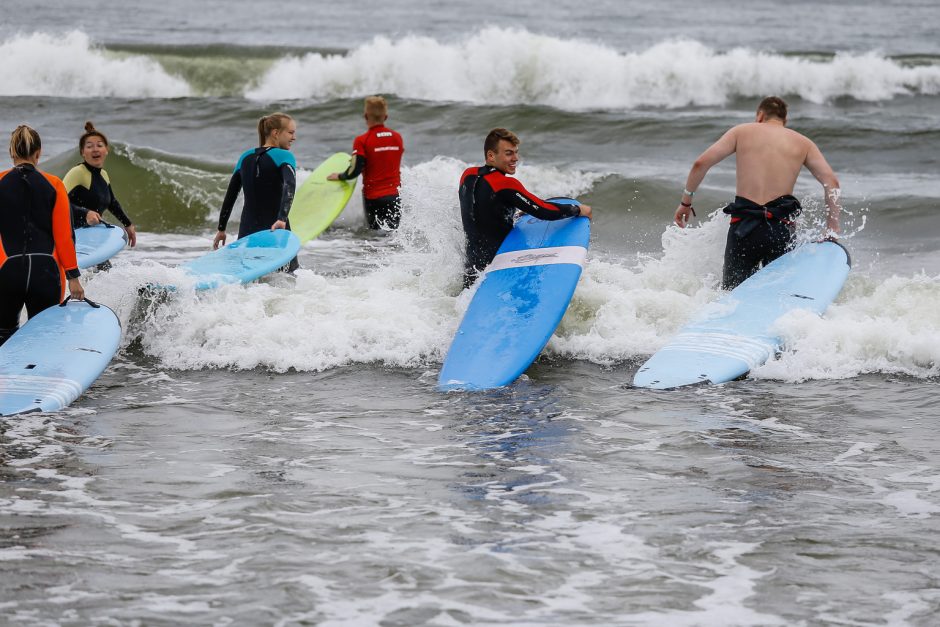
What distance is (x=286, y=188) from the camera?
802 cm

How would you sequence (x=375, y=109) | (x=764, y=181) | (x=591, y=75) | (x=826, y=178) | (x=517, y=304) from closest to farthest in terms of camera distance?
(x=517, y=304)
(x=826, y=178)
(x=764, y=181)
(x=375, y=109)
(x=591, y=75)

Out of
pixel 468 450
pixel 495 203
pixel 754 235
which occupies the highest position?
pixel 495 203

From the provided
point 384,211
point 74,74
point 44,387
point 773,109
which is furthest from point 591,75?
point 44,387

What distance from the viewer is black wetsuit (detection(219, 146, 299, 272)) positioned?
315 inches

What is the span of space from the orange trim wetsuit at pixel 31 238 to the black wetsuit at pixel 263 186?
1.97 m

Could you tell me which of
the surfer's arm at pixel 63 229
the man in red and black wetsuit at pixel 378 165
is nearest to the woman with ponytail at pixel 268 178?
the surfer's arm at pixel 63 229

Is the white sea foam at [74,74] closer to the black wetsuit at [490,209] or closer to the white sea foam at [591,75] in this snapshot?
the white sea foam at [591,75]

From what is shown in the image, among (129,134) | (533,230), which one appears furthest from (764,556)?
(129,134)

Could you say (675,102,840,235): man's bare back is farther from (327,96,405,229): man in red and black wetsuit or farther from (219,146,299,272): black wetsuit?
(327,96,405,229): man in red and black wetsuit

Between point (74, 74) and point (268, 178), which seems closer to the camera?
point (268, 178)

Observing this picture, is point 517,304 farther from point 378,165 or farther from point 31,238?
point 378,165

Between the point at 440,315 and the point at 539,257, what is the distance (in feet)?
2.59

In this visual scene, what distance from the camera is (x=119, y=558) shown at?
3.97 meters

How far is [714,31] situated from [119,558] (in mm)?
30393
